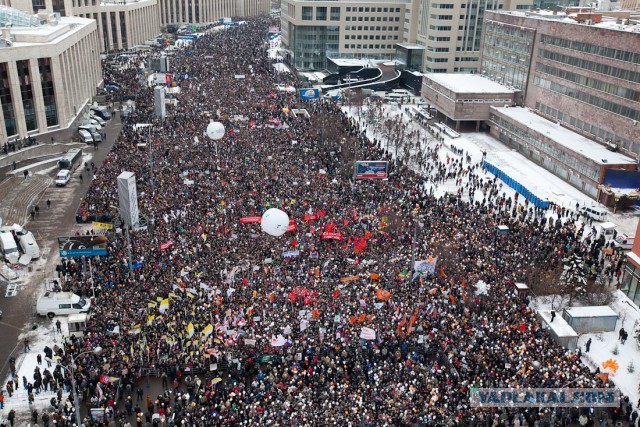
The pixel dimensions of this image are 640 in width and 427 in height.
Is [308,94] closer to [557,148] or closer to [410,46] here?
[410,46]

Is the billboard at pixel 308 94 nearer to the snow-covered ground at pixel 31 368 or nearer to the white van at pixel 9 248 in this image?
the white van at pixel 9 248

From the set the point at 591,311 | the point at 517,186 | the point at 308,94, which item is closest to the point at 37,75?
the point at 308,94

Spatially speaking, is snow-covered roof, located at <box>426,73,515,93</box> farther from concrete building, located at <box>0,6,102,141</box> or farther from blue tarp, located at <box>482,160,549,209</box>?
concrete building, located at <box>0,6,102,141</box>

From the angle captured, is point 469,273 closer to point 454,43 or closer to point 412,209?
point 412,209

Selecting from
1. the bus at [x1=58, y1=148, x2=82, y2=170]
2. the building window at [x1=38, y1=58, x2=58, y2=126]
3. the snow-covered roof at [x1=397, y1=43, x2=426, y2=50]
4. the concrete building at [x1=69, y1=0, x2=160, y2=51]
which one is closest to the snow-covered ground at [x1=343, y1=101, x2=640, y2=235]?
the snow-covered roof at [x1=397, y1=43, x2=426, y2=50]

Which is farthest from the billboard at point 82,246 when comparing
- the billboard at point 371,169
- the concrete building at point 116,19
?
the concrete building at point 116,19

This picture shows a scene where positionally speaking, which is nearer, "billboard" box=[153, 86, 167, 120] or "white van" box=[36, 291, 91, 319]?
"white van" box=[36, 291, 91, 319]
